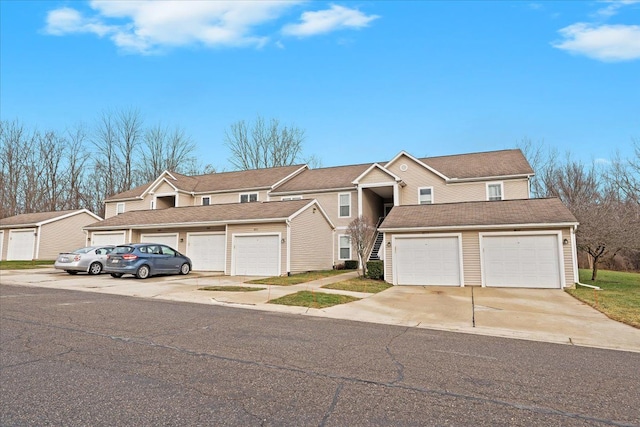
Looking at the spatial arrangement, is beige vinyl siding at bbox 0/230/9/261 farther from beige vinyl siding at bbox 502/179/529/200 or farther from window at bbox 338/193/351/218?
beige vinyl siding at bbox 502/179/529/200

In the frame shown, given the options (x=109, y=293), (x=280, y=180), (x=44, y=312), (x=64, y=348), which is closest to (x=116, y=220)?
(x=280, y=180)

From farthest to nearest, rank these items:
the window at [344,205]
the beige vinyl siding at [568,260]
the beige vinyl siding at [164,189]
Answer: the beige vinyl siding at [164,189] < the window at [344,205] < the beige vinyl siding at [568,260]

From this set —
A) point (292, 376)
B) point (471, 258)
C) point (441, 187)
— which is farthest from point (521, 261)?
point (292, 376)

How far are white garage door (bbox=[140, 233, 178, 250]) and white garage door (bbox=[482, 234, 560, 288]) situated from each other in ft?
53.3

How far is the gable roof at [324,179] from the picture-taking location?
85.6ft

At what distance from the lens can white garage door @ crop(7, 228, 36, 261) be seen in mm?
28984

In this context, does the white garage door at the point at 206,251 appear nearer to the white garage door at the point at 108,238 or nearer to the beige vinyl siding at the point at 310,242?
the beige vinyl siding at the point at 310,242

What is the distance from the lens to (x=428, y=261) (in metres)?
16.2

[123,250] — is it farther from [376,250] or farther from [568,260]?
[568,260]

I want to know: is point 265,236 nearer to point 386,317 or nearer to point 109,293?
point 109,293

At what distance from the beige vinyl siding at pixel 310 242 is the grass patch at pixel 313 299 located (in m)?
7.08

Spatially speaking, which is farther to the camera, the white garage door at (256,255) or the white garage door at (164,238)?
the white garage door at (164,238)

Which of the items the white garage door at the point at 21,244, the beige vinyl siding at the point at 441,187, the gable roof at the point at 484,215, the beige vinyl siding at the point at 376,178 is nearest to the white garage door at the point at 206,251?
the gable roof at the point at 484,215

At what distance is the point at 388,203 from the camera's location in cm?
2919
